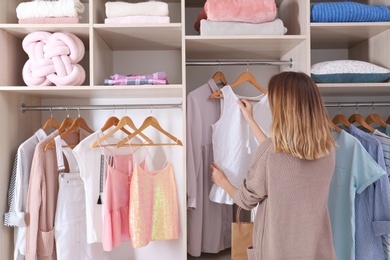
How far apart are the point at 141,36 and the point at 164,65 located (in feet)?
1.27

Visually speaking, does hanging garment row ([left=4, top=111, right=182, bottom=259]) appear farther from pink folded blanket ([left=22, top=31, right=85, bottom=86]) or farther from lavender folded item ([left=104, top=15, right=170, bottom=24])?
lavender folded item ([left=104, top=15, right=170, bottom=24])

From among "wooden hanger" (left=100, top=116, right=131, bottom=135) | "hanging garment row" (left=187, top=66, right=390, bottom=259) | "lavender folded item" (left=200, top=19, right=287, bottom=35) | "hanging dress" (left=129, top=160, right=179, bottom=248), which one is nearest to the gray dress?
"hanging garment row" (left=187, top=66, right=390, bottom=259)

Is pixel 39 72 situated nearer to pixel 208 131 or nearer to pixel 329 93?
pixel 208 131

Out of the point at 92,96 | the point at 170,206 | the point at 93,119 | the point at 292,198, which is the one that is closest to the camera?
the point at 292,198

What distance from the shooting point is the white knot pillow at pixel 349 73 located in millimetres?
2289

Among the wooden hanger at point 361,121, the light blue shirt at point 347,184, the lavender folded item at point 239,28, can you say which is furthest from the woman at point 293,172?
the wooden hanger at point 361,121

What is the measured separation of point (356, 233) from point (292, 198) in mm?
673

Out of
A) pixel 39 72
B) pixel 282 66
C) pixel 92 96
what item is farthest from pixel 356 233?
pixel 39 72

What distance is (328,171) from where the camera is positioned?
182 cm

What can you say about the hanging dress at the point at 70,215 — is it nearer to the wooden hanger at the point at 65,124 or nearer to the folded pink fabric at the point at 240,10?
the wooden hanger at the point at 65,124

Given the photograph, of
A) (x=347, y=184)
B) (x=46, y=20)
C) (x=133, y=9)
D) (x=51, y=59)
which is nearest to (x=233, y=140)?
(x=347, y=184)

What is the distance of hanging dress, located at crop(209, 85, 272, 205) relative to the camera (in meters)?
2.32

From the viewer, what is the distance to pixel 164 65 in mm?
2750

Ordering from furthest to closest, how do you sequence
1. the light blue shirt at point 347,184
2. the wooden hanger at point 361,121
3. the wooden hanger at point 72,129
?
the wooden hanger at point 361,121
the wooden hanger at point 72,129
the light blue shirt at point 347,184
